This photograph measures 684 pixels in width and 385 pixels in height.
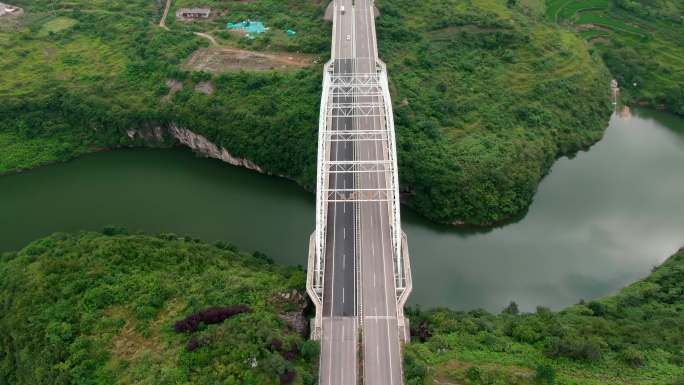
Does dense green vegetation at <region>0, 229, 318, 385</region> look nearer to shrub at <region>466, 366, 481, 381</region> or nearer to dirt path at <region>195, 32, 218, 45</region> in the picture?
shrub at <region>466, 366, 481, 381</region>

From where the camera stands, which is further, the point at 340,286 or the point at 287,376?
the point at 340,286

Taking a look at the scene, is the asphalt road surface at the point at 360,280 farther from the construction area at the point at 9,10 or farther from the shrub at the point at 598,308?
the construction area at the point at 9,10

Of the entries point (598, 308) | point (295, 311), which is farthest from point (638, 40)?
point (295, 311)

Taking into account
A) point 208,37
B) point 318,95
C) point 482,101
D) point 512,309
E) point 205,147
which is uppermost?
point 208,37

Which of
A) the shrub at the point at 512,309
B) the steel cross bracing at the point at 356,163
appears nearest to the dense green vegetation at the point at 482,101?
the steel cross bracing at the point at 356,163

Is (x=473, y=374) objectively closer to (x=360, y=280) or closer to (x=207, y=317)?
(x=360, y=280)

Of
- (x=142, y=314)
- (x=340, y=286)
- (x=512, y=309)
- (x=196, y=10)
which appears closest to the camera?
(x=142, y=314)
